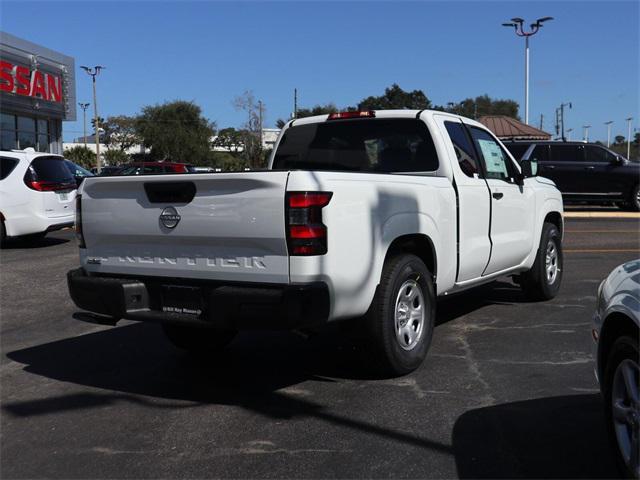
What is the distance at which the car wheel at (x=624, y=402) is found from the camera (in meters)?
2.93

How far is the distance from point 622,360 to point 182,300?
8.47 ft

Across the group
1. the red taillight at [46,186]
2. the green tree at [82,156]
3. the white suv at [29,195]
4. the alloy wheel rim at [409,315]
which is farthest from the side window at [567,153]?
the green tree at [82,156]

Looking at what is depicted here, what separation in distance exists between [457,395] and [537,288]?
3.16m

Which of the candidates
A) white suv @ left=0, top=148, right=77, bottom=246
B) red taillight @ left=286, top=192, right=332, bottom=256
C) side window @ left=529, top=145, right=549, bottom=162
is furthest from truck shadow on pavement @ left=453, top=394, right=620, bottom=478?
side window @ left=529, top=145, right=549, bottom=162

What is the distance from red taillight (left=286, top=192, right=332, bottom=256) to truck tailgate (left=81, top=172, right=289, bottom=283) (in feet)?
0.18

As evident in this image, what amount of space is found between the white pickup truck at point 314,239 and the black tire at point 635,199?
14122 mm

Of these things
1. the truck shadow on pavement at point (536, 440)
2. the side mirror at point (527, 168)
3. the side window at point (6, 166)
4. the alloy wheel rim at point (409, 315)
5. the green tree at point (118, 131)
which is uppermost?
the green tree at point (118, 131)

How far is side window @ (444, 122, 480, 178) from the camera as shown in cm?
582

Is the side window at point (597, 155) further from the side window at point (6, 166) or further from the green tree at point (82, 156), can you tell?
the green tree at point (82, 156)

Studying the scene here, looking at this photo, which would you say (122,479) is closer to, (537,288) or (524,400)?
(524,400)

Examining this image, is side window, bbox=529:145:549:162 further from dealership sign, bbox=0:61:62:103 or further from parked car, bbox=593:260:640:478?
dealership sign, bbox=0:61:62:103

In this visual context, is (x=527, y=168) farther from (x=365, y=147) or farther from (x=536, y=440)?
(x=536, y=440)

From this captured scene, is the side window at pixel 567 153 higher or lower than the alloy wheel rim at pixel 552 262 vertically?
higher

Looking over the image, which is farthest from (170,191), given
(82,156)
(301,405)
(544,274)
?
(82,156)
